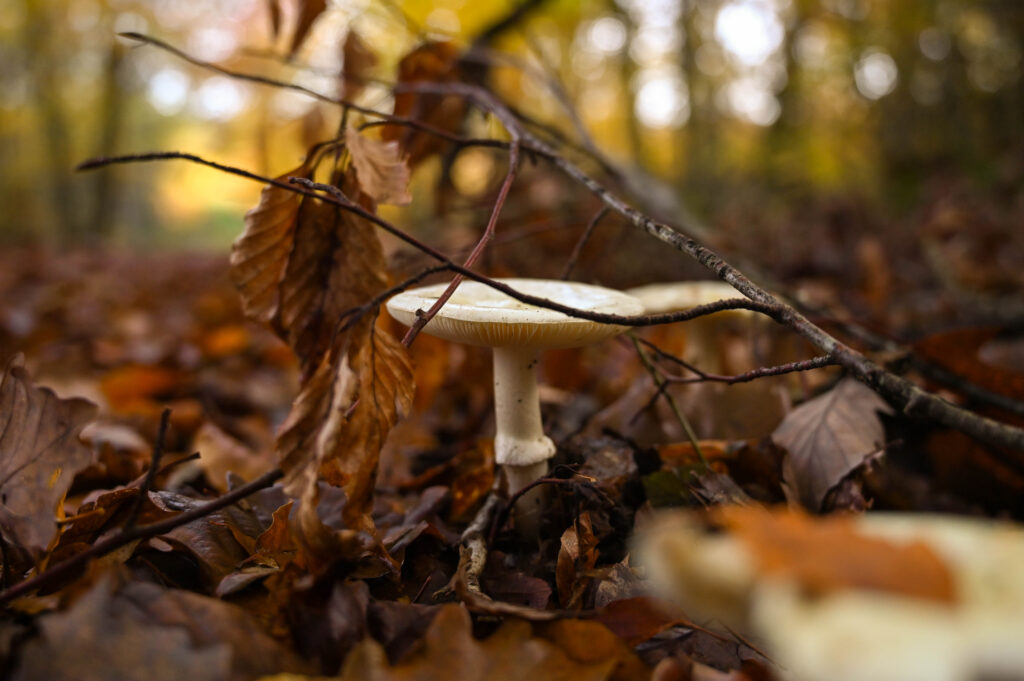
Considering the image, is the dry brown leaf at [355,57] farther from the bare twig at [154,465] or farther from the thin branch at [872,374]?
the bare twig at [154,465]

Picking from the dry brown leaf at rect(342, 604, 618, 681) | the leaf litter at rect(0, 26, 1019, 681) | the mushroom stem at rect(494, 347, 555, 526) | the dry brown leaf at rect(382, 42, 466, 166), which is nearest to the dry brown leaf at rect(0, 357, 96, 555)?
the leaf litter at rect(0, 26, 1019, 681)

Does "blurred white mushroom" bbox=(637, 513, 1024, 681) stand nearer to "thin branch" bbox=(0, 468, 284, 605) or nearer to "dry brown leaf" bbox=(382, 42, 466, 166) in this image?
"thin branch" bbox=(0, 468, 284, 605)

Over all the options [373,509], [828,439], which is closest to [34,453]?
[373,509]

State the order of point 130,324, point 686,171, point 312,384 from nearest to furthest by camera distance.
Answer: point 312,384 → point 130,324 → point 686,171

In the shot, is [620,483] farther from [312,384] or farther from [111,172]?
[111,172]

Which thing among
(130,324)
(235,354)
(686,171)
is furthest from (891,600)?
(686,171)

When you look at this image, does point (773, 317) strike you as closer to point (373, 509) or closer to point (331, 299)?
point (331, 299)
